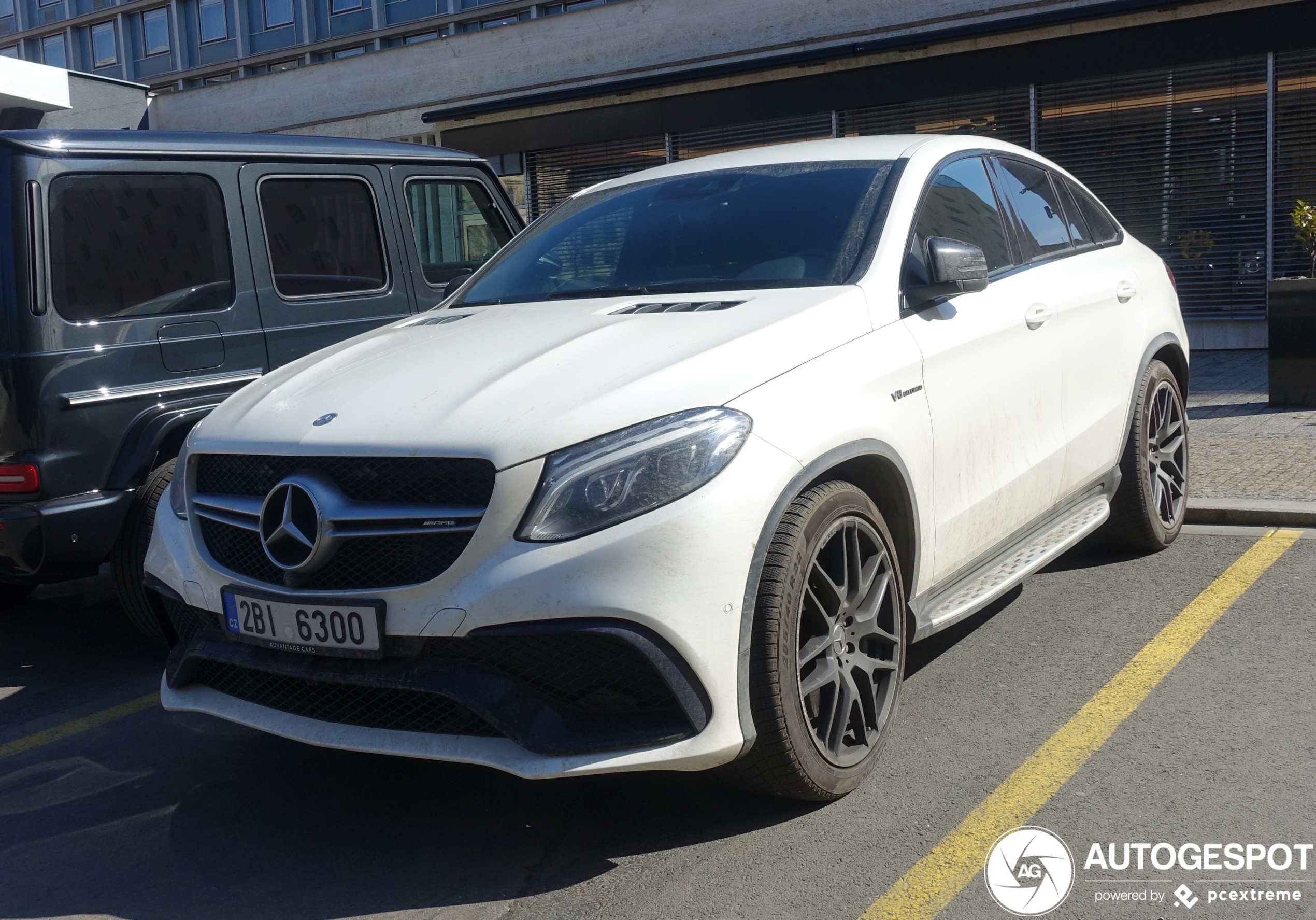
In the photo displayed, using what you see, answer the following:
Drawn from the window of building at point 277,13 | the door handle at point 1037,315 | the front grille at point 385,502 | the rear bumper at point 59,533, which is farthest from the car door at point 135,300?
the window of building at point 277,13

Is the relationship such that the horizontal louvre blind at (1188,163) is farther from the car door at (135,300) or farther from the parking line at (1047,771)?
the car door at (135,300)

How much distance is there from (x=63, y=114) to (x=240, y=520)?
30068mm

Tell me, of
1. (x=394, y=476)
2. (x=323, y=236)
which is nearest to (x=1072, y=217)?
(x=323, y=236)

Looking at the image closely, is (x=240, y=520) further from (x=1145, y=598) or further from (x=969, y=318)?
(x=1145, y=598)

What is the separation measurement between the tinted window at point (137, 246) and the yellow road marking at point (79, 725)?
1429mm

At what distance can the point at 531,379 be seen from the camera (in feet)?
10.1

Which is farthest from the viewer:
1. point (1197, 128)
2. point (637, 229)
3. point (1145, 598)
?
point (1197, 128)

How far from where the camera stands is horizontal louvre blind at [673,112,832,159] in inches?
642

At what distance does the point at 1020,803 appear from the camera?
10.3 ft

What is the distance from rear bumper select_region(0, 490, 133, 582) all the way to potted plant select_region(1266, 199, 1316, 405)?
7.91 m

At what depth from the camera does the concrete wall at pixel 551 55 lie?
1648cm

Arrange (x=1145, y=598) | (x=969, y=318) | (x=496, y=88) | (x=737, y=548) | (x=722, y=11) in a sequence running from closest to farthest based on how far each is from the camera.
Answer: (x=737, y=548) < (x=969, y=318) < (x=1145, y=598) < (x=722, y=11) < (x=496, y=88)

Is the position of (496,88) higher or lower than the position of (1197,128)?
higher

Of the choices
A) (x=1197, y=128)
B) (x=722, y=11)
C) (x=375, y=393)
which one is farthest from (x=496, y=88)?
(x=375, y=393)
